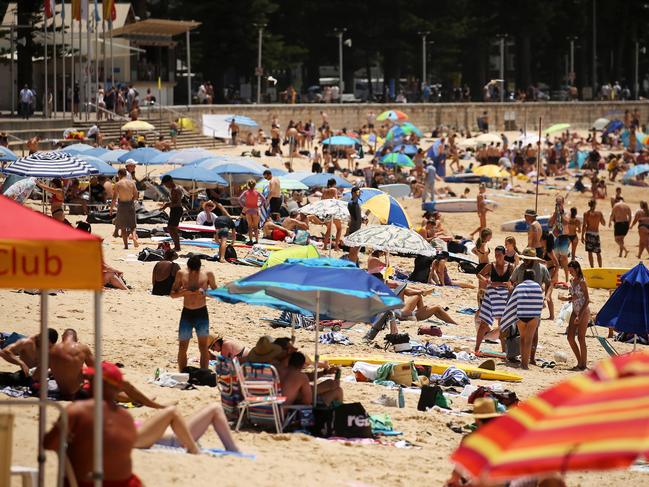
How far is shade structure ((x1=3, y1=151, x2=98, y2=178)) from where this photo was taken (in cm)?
1981

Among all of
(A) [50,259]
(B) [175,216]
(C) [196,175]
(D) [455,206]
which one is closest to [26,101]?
(D) [455,206]

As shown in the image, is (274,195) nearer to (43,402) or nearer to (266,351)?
(266,351)

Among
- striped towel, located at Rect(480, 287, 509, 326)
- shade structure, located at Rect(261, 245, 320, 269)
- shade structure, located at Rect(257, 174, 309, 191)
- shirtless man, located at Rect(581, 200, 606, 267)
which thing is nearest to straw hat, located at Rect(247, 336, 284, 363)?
shade structure, located at Rect(261, 245, 320, 269)

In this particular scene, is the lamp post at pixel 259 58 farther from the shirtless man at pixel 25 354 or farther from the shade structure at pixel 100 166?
the shirtless man at pixel 25 354

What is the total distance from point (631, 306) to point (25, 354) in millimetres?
6711

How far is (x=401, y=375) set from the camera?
514 inches

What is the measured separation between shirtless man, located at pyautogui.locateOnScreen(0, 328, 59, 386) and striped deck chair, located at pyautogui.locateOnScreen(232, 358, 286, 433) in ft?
5.59

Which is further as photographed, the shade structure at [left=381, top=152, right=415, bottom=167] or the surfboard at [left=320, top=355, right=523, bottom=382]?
the shade structure at [left=381, top=152, right=415, bottom=167]

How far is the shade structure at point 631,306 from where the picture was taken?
47.8ft

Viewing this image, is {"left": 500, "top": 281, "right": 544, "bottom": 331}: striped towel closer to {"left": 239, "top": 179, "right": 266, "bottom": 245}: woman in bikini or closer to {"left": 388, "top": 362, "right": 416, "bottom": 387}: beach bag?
{"left": 388, "top": 362, "right": 416, "bottom": 387}: beach bag

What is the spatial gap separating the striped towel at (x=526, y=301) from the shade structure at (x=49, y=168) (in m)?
8.05

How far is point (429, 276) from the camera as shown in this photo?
20375 millimetres

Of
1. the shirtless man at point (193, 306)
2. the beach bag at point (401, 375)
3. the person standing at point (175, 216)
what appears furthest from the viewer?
the person standing at point (175, 216)

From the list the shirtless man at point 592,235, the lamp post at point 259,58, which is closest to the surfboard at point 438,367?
the shirtless man at point 592,235
